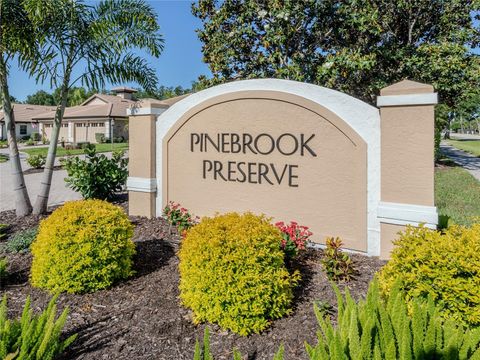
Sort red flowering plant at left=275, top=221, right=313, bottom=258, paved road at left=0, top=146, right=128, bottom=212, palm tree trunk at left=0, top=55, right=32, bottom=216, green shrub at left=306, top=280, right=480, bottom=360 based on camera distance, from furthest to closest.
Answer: paved road at left=0, top=146, right=128, bottom=212, palm tree trunk at left=0, top=55, right=32, bottom=216, red flowering plant at left=275, top=221, right=313, bottom=258, green shrub at left=306, top=280, right=480, bottom=360

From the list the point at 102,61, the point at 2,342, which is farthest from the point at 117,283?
the point at 102,61

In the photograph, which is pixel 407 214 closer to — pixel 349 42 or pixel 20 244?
pixel 20 244

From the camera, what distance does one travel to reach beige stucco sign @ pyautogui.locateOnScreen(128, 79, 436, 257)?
5.05m

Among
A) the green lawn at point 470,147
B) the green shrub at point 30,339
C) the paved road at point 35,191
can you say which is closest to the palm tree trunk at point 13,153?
the paved road at point 35,191

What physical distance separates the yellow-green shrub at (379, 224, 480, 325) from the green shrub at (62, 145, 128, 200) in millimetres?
7943

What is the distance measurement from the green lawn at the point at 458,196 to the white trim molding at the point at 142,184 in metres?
6.20

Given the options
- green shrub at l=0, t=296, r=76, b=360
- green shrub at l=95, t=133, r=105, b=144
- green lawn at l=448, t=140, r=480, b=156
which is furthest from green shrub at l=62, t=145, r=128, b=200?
green lawn at l=448, t=140, r=480, b=156

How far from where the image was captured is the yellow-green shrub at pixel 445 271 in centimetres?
289

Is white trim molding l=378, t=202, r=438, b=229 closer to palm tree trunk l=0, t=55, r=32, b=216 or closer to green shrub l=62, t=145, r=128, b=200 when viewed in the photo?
green shrub l=62, t=145, r=128, b=200

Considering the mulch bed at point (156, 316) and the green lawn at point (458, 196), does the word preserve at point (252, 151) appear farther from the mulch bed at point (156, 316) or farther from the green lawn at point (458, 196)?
the green lawn at point (458, 196)

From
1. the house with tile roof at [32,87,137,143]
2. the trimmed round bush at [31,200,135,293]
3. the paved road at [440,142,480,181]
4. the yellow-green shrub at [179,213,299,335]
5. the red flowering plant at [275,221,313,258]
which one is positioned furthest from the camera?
the house with tile roof at [32,87,137,143]

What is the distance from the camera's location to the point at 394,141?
5.13 meters

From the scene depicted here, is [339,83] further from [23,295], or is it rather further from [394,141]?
[23,295]

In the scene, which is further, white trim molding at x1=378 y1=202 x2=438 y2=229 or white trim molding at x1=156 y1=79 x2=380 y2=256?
white trim molding at x1=156 y1=79 x2=380 y2=256
